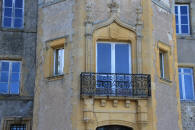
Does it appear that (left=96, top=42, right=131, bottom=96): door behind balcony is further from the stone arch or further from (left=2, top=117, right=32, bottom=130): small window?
(left=2, top=117, right=32, bottom=130): small window

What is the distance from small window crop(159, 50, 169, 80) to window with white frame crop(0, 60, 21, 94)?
21.5 ft

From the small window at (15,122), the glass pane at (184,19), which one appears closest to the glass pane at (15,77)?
the small window at (15,122)

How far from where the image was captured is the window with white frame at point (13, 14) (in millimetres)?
16844

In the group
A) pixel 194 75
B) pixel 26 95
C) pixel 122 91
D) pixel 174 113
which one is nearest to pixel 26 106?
pixel 26 95

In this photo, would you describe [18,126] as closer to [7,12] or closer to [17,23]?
[17,23]

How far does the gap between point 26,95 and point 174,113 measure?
6.59 metres

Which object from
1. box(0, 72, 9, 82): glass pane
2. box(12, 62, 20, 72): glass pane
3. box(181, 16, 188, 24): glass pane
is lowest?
box(0, 72, 9, 82): glass pane

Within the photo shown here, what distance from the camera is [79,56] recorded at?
1323 centimetres

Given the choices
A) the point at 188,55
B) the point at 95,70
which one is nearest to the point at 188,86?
the point at 188,55

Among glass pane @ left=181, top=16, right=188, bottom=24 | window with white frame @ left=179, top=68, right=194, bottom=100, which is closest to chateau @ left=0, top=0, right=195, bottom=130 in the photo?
window with white frame @ left=179, top=68, right=194, bottom=100

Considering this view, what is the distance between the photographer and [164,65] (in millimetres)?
14938

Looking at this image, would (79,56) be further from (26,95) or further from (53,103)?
(26,95)

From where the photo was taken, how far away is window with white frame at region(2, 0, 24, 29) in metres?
16.8

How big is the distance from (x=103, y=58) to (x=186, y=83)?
18.3 ft
